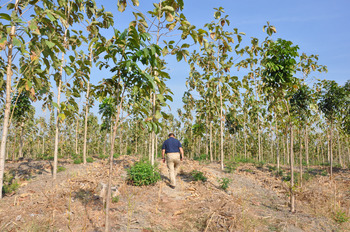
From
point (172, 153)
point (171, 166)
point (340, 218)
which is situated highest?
point (172, 153)

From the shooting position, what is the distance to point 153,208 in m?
6.93

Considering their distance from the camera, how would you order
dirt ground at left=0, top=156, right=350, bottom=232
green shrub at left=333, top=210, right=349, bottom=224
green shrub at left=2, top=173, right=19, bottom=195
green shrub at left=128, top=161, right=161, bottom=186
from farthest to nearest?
green shrub at left=128, top=161, right=161, bottom=186 < green shrub at left=2, top=173, right=19, bottom=195 < green shrub at left=333, top=210, right=349, bottom=224 < dirt ground at left=0, top=156, right=350, bottom=232

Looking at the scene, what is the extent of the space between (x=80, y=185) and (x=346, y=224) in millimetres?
8808

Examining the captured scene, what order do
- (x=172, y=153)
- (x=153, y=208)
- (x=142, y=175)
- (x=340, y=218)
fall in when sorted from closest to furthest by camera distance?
1. (x=153, y=208)
2. (x=340, y=218)
3. (x=142, y=175)
4. (x=172, y=153)

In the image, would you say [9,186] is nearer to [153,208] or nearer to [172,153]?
[153,208]

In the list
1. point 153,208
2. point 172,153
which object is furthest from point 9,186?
point 172,153

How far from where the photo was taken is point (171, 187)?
9.01m

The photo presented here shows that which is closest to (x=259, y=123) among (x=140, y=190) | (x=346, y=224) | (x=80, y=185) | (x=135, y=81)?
(x=346, y=224)

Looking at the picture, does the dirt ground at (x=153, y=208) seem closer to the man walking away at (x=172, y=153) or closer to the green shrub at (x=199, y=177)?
the green shrub at (x=199, y=177)

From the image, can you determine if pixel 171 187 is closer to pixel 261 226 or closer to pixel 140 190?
pixel 140 190

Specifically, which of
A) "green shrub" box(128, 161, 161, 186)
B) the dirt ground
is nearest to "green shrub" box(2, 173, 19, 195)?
the dirt ground

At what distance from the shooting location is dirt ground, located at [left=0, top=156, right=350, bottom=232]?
5.50 meters

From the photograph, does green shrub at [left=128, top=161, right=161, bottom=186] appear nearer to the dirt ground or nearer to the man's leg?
the dirt ground

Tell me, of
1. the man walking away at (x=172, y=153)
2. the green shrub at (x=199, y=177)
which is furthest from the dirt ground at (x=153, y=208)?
the man walking away at (x=172, y=153)
